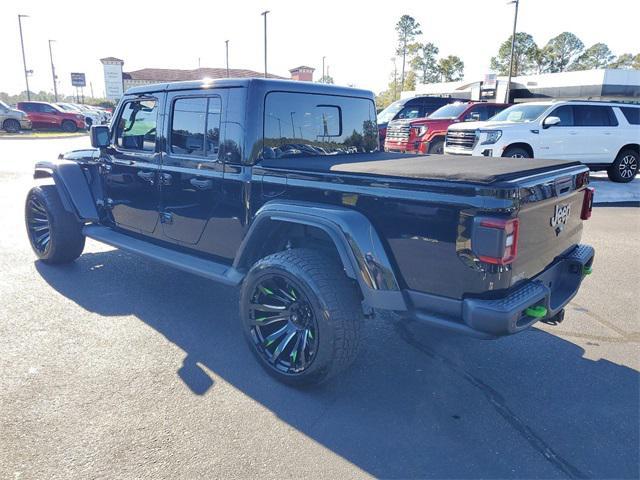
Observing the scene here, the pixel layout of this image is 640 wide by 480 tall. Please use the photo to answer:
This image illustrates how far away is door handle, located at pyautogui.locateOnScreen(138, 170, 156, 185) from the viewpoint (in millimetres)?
4186

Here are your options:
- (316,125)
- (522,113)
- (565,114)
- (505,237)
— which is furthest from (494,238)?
(565,114)

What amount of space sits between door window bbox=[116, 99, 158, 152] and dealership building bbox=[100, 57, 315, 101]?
47.5 m

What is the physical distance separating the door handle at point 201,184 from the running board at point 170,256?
60 centimetres

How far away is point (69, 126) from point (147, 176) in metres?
27.5

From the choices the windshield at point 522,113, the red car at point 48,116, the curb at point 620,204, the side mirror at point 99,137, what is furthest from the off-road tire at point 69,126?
the curb at point 620,204

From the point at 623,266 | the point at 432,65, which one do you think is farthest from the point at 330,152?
the point at 432,65

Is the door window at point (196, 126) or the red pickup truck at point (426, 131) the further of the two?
the red pickup truck at point (426, 131)

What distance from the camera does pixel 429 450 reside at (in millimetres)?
2539

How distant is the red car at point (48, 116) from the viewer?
27.1 metres

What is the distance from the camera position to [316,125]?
12.9 feet

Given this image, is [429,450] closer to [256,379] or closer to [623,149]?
[256,379]

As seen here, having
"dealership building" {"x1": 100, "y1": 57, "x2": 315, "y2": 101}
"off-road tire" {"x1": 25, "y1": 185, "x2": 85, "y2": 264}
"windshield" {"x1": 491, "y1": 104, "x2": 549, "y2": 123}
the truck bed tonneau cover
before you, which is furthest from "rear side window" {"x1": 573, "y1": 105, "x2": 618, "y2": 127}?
"dealership building" {"x1": 100, "y1": 57, "x2": 315, "y2": 101}

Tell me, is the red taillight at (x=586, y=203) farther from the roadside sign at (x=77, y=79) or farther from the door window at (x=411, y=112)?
the roadside sign at (x=77, y=79)

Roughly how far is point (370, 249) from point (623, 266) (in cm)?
451
